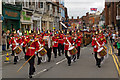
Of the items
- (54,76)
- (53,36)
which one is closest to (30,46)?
(54,76)

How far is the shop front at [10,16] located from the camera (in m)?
29.7

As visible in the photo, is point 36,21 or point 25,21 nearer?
point 25,21

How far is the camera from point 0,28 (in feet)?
90.1

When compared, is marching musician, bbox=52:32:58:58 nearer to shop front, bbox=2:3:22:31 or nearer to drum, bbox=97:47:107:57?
drum, bbox=97:47:107:57

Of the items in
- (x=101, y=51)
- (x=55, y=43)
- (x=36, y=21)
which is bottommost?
(x=101, y=51)

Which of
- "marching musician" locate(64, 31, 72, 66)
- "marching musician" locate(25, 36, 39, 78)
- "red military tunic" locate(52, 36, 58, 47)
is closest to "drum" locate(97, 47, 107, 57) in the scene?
"marching musician" locate(64, 31, 72, 66)

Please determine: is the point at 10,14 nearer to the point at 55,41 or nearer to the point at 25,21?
the point at 25,21

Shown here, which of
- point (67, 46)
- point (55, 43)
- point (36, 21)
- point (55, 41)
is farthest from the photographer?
point (36, 21)

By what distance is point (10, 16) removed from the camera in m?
31.4

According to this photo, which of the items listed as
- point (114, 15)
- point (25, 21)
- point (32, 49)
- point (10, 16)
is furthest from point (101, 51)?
point (114, 15)

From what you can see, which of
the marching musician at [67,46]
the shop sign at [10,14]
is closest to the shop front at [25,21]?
the shop sign at [10,14]

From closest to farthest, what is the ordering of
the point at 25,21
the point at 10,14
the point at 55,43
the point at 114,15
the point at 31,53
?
the point at 31,53 < the point at 55,43 < the point at 10,14 < the point at 25,21 < the point at 114,15

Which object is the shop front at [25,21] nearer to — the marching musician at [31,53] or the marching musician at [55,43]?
the marching musician at [55,43]

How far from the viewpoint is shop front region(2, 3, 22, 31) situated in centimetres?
2973
